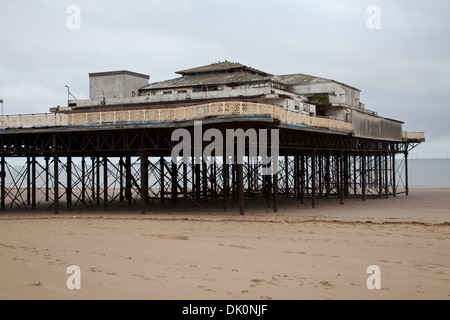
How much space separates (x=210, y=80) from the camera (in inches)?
1695

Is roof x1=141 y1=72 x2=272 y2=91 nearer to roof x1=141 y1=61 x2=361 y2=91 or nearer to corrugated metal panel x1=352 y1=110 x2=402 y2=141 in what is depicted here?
roof x1=141 y1=61 x2=361 y2=91

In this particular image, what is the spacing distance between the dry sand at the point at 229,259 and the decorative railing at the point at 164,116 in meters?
5.14

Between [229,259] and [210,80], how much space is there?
29050 millimetres

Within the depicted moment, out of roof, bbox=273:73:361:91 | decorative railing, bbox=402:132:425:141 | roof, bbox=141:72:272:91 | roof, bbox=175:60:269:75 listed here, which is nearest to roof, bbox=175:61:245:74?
roof, bbox=175:60:269:75

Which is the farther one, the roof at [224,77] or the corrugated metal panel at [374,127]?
the roof at [224,77]

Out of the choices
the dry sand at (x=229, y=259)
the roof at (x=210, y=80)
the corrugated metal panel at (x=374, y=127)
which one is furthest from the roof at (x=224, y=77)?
the dry sand at (x=229, y=259)

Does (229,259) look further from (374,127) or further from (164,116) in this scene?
(374,127)

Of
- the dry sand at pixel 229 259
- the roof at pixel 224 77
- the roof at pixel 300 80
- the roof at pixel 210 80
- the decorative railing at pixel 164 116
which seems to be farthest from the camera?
the roof at pixel 300 80

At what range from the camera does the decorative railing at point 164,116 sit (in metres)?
26.1

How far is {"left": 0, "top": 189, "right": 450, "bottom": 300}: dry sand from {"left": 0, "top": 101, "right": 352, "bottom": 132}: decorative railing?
5.14 m

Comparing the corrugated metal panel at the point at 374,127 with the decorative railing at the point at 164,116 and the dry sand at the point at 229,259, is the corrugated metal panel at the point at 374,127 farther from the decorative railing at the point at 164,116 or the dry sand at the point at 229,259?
the dry sand at the point at 229,259

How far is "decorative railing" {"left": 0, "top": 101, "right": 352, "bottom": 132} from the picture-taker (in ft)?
85.6

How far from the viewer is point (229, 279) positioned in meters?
12.8

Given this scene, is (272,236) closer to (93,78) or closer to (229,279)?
(229,279)
